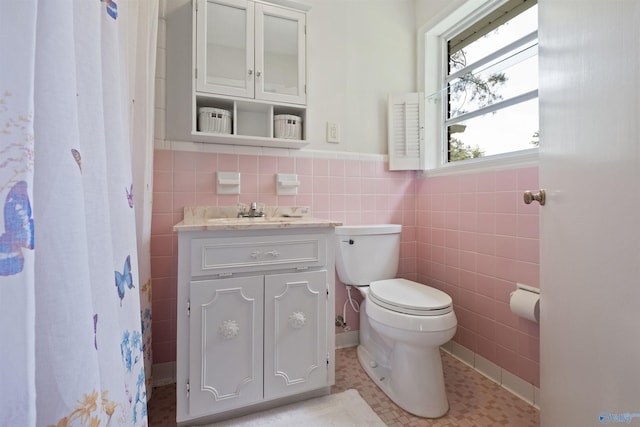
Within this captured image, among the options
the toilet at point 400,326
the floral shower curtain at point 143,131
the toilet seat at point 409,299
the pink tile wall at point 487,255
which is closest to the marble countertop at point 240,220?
the floral shower curtain at point 143,131

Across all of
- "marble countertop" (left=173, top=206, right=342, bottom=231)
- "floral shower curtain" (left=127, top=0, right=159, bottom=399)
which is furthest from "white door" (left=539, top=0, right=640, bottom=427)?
"floral shower curtain" (left=127, top=0, right=159, bottom=399)

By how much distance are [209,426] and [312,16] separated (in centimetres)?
215

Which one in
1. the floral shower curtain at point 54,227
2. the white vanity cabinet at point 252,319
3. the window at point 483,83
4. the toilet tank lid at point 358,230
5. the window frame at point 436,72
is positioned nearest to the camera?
the floral shower curtain at point 54,227

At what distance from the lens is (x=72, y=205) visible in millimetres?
351

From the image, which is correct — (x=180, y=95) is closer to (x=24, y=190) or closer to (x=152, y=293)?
(x=152, y=293)

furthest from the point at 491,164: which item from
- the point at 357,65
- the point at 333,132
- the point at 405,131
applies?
the point at 357,65

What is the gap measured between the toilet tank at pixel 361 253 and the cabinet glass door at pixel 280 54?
771mm

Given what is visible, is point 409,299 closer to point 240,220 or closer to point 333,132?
point 240,220

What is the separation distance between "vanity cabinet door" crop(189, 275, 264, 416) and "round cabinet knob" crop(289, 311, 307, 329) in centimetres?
13

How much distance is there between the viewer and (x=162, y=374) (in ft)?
4.68

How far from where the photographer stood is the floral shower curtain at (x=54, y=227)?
0.29m

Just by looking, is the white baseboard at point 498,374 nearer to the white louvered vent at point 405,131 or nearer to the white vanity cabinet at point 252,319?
the white vanity cabinet at point 252,319

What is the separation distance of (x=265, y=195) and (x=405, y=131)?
3.26 ft

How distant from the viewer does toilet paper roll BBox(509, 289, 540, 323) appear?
1154mm
